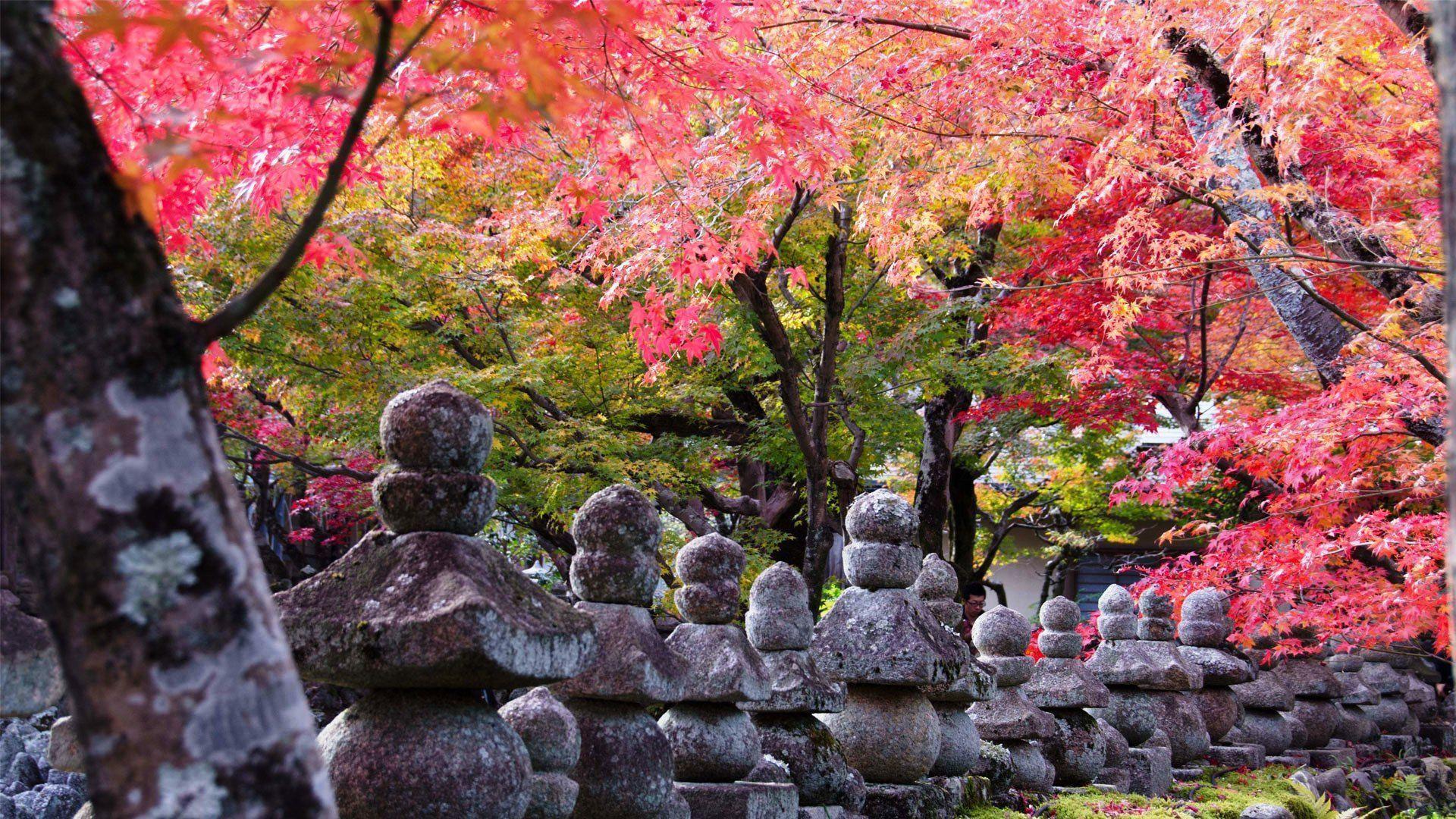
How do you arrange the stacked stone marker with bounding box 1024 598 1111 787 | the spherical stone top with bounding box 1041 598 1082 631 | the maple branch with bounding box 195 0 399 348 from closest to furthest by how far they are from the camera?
the maple branch with bounding box 195 0 399 348
the stacked stone marker with bounding box 1024 598 1111 787
the spherical stone top with bounding box 1041 598 1082 631

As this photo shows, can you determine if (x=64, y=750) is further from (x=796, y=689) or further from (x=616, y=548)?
(x=796, y=689)

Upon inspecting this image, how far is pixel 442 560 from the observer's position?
2.89 m

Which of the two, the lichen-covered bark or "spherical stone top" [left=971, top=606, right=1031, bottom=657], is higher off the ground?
the lichen-covered bark

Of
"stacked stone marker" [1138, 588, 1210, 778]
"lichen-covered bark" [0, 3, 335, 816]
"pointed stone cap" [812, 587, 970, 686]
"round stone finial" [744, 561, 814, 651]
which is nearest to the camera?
"lichen-covered bark" [0, 3, 335, 816]

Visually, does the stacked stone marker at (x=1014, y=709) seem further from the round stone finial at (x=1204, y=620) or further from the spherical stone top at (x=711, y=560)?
the round stone finial at (x=1204, y=620)

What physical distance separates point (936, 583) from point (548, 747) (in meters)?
4.21

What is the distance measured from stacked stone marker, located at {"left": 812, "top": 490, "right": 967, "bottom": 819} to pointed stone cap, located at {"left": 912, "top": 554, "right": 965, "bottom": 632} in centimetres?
129

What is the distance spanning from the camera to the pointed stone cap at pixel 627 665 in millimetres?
3621

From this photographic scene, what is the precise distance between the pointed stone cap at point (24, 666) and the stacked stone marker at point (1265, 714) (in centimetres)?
979

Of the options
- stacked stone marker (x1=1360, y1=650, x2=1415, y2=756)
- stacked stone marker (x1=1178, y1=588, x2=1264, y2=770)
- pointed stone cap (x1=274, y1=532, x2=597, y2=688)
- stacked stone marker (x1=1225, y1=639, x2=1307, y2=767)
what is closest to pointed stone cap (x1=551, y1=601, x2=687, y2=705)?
pointed stone cap (x1=274, y1=532, x2=597, y2=688)

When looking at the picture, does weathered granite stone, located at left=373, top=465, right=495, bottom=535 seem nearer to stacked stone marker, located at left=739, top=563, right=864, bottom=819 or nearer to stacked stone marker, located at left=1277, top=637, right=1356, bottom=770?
stacked stone marker, located at left=739, top=563, right=864, bottom=819

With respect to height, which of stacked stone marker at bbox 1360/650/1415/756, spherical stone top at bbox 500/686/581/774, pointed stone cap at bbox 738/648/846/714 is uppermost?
spherical stone top at bbox 500/686/581/774

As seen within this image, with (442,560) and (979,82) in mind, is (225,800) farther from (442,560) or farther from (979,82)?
(979,82)

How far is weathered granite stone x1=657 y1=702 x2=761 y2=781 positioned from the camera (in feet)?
14.0
